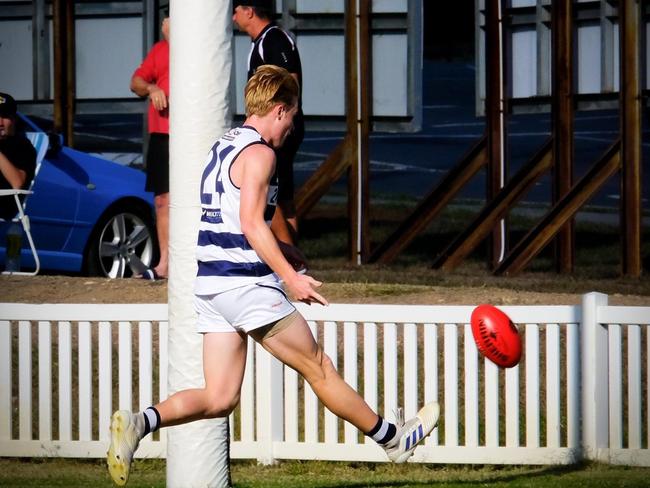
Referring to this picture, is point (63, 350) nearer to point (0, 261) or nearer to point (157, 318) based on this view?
point (157, 318)

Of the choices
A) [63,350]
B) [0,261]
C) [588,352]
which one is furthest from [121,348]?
[0,261]

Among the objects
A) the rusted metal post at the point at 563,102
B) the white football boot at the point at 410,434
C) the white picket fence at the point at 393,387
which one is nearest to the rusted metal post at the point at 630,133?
the rusted metal post at the point at 563,102

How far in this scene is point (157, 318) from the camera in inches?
351

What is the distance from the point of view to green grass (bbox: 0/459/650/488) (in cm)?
822

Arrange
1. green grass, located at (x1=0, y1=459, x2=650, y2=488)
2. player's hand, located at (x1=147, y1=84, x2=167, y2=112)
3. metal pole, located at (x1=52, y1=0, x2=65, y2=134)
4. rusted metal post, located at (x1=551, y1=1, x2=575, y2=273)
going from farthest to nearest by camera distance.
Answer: metal pole, located at (x1=52, y1=0, x2=65, y2=134)
rusted metal post, located at (x1=551, y1=1, x2=575, y2=273)
player's hand, located at (x1=147, y1=84, x2=167, y2=112)
green grass, located at (x1=0, y1=459, x2=650, y2=488)

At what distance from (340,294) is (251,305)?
4789mm

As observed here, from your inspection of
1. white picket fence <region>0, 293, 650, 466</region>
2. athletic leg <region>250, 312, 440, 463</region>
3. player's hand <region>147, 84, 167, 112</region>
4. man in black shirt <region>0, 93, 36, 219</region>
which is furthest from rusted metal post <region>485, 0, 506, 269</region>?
athletic leg <region>250, 312, 440, 463</region>

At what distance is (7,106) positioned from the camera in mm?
12781

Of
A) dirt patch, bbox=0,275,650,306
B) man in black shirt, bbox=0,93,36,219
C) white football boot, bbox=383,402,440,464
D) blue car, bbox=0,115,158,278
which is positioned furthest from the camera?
blue car, bbox=0,115,158,278

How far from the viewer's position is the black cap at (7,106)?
12.6 m

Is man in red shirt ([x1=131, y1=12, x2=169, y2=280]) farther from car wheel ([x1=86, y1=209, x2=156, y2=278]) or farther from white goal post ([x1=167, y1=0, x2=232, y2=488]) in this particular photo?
white goal post ([x1=167, y1=0, x2=232, y2=488])

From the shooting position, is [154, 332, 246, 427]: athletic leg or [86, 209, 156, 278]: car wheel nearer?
[154, 332, 246, 427]: athletic leg

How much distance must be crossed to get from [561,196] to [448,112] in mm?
26208

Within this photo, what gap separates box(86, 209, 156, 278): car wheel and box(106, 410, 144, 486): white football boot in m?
6.77
